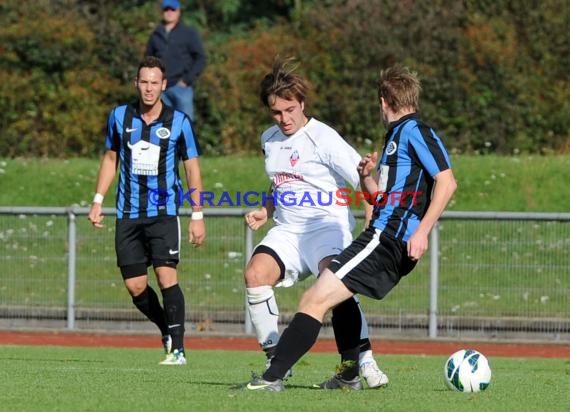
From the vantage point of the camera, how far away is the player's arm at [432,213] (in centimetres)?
786

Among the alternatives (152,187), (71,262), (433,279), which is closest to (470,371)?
(152,187)

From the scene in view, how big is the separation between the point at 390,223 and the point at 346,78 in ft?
51.6

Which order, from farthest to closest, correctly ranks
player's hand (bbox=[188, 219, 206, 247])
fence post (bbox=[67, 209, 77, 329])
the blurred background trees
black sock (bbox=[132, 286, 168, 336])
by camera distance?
1. the blurred background trees
2. fence post (bbox=[67, 209, 77, 329])
3. black sock (bbox=[132, 286, 168, 336])
4. player's hand (bbox=[188, 219, 206, 247])

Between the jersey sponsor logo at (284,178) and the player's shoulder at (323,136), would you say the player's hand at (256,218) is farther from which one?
the player's shoulder at (323,136)

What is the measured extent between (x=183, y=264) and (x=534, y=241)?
420cm

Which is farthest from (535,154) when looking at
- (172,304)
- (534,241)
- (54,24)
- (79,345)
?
(172,304)

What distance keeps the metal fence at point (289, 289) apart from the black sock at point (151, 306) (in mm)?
4722

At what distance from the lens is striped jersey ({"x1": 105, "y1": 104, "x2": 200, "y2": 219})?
11523 millimetres

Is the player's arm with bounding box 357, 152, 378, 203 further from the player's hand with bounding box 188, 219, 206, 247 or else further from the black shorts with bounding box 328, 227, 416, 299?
the player's hand with bounding box 188, 219, 206, 247

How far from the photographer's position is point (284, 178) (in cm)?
930

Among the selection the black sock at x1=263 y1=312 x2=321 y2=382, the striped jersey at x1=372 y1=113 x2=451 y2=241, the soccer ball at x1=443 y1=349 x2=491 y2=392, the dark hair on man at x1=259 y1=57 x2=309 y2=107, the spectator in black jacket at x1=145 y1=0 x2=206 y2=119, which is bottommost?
the soccer ball at x1=443 y1=349 x2=491 y2=392

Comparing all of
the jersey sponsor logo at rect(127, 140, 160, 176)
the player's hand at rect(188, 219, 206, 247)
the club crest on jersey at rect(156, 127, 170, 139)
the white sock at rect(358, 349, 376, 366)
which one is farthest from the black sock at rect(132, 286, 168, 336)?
the white sock at rect(358, 349, 376, 366)

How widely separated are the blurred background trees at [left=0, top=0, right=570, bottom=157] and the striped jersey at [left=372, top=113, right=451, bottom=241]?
14.5 metres

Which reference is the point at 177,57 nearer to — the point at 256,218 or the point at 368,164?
the point at 256,218
